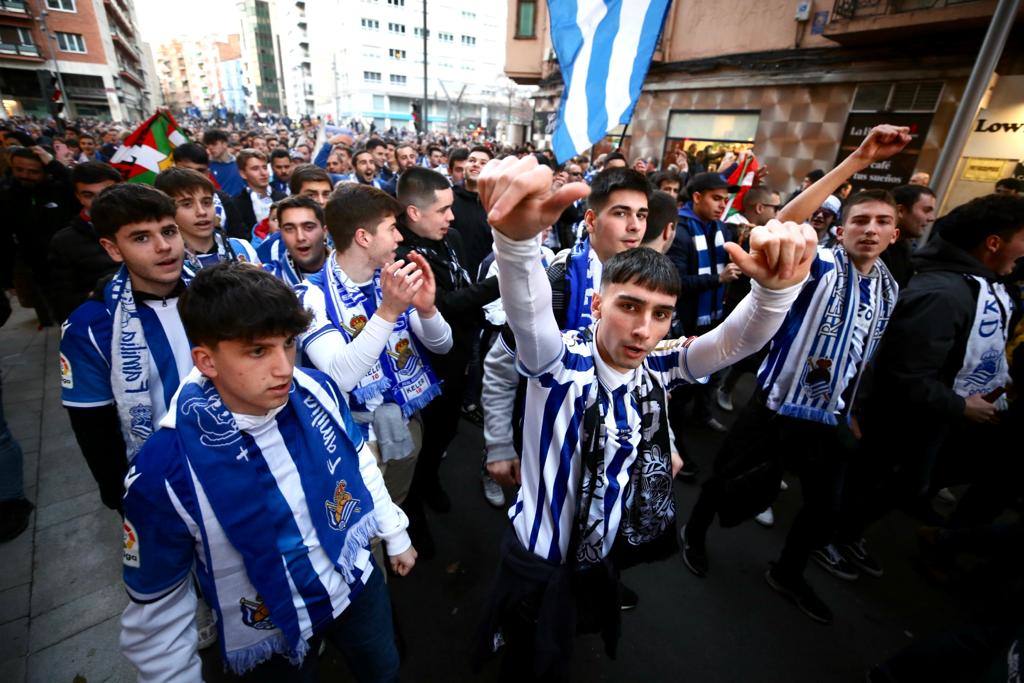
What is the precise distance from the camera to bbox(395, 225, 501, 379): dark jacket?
9.85 feet

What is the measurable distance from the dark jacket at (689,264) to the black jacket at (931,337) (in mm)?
1366

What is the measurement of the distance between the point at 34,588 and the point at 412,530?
2152mm

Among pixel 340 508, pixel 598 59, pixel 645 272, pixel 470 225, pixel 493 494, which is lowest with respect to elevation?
pixel 493 494

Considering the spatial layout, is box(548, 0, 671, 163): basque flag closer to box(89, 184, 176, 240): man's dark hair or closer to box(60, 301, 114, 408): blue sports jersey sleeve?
box(89, 184, 176, 240): man's dark hair

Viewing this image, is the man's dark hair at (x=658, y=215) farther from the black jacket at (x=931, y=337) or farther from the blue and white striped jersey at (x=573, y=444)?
the blue and white striped jersey at (x=573, y=444)

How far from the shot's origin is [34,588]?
267 centimetres

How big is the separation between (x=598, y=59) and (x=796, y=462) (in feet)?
10.8

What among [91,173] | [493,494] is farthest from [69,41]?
[493,494]

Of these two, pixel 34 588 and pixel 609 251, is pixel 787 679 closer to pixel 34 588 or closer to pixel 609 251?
pixel 609 251

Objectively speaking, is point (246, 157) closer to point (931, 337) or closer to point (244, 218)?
point (244, 218)

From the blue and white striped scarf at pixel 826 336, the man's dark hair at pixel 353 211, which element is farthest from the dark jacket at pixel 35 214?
the blue and white striped scarf at pixel 826 336

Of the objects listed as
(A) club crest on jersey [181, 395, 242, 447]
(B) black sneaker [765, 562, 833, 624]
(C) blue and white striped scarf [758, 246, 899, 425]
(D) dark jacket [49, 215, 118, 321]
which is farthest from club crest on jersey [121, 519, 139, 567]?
(B) black sneaker [765, 562, 833, 624]

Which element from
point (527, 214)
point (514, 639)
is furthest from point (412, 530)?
point (527, 214)

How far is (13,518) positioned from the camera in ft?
10.0
